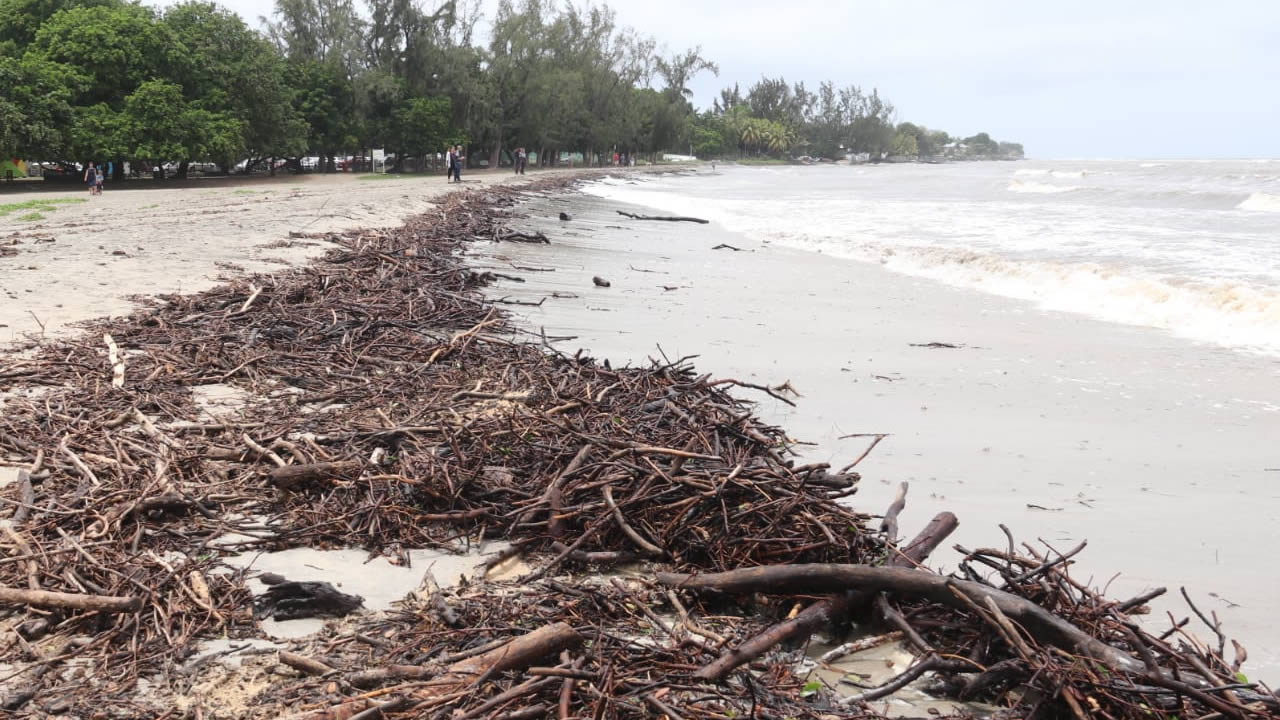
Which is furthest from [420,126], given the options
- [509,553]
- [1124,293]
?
[509,553]

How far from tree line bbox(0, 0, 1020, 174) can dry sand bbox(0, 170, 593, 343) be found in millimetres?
14595

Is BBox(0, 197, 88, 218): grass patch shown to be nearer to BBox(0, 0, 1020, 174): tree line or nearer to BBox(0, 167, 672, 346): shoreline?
BBox(0, 167, 672, 346): shoreline

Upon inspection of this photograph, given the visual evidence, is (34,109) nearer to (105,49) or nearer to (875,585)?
(105,49)

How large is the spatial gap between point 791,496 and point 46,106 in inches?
1417

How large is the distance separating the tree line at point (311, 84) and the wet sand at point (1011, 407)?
28.3 meters

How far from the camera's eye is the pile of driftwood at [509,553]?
2457mm

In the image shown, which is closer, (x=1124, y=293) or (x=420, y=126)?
(x=1124, y=293)

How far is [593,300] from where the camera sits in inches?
388

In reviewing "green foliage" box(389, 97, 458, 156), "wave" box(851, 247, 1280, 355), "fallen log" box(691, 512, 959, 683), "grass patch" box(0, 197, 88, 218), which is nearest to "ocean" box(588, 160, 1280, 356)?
"wave" box(851, 247, 1280, 355)

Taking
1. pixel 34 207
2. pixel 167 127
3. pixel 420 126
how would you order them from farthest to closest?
pixel 420 126 < pixel 167 127 < pixel 34 207

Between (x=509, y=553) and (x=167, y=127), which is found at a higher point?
(x=167, y=127)

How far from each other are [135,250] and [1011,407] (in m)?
10.4

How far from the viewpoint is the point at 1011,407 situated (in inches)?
248

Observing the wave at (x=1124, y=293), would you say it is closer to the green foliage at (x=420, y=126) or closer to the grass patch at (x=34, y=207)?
the grass patch at (x=34, y=207)
